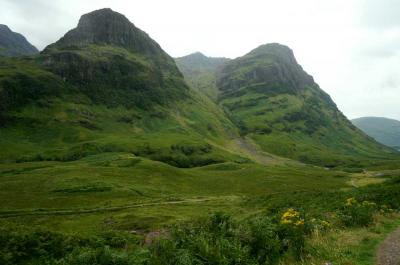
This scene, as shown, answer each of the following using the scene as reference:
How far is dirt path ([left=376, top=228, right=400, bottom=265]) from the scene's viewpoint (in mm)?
18734

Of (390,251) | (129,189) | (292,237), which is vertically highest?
(292,237)

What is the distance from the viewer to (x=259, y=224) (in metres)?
23.3

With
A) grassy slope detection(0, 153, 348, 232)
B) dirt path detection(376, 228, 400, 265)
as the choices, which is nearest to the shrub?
dirt path detection(376, 228, 400, 265)

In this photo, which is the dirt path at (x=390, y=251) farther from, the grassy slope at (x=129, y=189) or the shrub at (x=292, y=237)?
the grassy slope at (x=129, y=189)

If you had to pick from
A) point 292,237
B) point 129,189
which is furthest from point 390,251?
point 129,189

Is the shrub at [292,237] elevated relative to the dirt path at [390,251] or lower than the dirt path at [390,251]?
elevated

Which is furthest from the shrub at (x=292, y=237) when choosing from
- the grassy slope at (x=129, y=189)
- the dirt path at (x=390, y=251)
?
the grassy slope at (x=129, y=189)

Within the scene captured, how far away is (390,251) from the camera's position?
2061 cm

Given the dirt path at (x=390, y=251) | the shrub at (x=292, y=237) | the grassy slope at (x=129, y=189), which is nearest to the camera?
the dirt path at (x=390, y=251)

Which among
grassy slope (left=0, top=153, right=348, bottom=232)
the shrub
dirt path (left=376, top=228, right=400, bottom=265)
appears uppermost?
the shrub

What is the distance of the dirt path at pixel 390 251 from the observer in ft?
61.5

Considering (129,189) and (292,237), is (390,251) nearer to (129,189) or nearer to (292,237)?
(292,237)

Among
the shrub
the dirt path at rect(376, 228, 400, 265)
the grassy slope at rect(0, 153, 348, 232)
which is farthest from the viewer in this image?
the grassy slope at rect(0, 153, 348, 232)

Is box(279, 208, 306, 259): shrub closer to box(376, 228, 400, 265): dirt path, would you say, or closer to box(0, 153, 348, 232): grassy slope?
box(376, 228, 400, 265): dirt path
